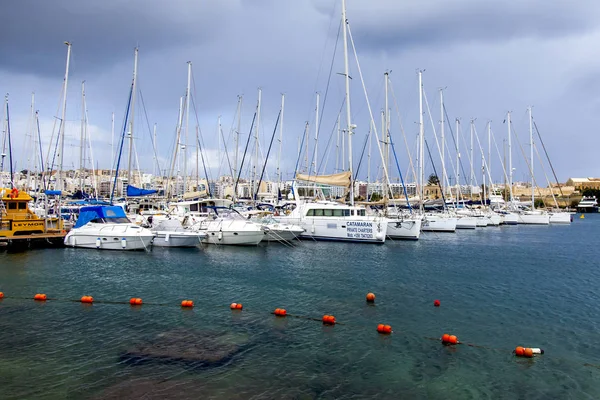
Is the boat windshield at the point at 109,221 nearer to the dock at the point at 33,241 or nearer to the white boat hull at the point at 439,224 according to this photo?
the dock at the point at 33,241

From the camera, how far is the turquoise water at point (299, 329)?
37.2ft

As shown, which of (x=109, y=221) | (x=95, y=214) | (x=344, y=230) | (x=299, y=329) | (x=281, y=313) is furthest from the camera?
(x=344, y=230)

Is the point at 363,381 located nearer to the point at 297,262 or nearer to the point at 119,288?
the point at 119,288

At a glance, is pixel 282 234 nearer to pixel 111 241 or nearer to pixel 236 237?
pixel 236 237

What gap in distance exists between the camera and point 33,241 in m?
35.8

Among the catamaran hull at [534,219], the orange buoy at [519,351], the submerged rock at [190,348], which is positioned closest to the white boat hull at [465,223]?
the catamaran hull at [534,219]

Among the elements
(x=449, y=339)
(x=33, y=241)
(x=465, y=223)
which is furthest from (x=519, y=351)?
(x=465, y=223)

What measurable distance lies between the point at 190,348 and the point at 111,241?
2361 centimetres

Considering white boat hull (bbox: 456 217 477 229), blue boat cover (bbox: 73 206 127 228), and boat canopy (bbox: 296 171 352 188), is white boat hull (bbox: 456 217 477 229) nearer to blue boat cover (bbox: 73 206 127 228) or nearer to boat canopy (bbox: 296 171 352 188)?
boat canopy (bbox: 296 171 352 188)

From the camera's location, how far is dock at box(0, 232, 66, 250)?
1341 inches

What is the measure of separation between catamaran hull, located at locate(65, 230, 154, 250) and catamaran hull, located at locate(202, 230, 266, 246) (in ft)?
19.1

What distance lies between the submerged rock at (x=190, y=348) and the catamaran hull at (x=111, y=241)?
20.5m

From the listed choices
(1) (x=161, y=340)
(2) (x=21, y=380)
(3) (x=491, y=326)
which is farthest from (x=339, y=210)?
(2) (x=21, y=380)

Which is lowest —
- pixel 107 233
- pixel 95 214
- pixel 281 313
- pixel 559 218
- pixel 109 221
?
pixel 281 313
